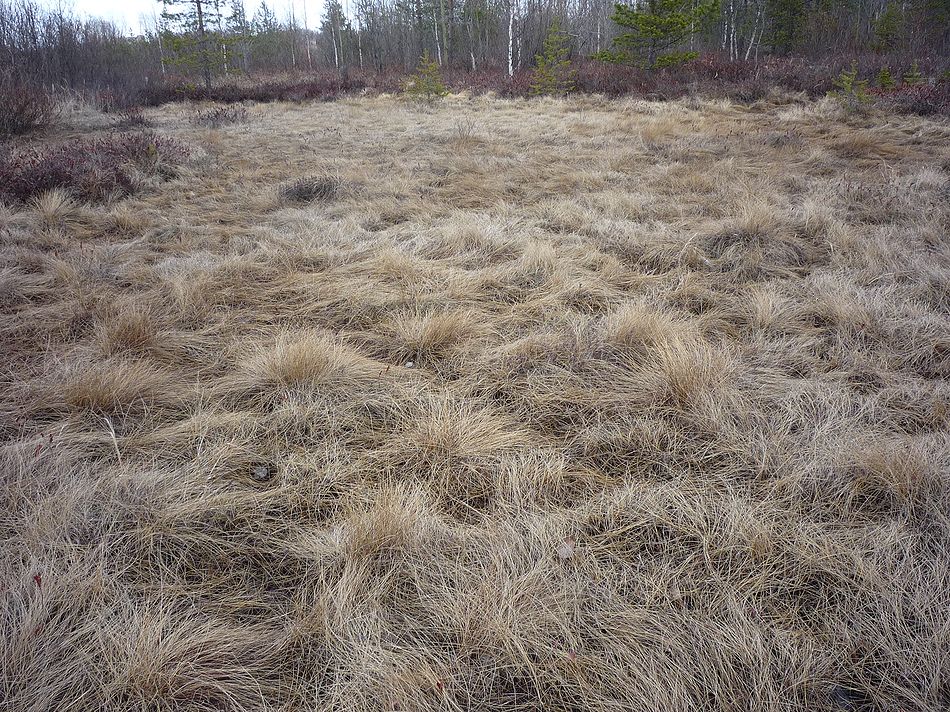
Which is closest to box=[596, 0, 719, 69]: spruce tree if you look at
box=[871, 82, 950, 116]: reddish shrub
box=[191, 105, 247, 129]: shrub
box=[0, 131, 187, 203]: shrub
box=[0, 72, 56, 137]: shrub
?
box=[871, 82, 950, 116]: reddish shrub

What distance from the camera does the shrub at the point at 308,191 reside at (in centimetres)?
592

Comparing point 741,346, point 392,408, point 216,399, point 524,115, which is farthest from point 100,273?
point 524,115

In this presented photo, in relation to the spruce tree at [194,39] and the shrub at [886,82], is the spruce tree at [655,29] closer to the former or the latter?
the shrub at [886,82]

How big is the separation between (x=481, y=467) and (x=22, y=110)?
515 inches

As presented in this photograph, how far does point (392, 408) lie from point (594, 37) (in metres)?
33.6

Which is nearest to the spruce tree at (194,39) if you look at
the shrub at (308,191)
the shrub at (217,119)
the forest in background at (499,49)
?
the forest in background at (499,49)

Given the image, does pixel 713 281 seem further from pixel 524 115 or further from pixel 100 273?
pixel 524 115

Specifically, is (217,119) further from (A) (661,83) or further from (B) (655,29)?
(B) (655,29)

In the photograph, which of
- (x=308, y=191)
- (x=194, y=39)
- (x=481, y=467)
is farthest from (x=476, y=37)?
(x=481, y=467)

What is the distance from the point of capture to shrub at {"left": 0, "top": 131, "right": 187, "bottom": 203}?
555 centimetres

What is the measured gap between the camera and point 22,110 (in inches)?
394

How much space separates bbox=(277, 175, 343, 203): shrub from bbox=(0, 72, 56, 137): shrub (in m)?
7.89

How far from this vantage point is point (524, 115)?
40.8 ft

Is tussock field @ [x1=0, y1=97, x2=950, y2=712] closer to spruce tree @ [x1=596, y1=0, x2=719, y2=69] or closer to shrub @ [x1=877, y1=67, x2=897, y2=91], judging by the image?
shrub @ [x1=877, y1=67, x2=897, y2=91]
